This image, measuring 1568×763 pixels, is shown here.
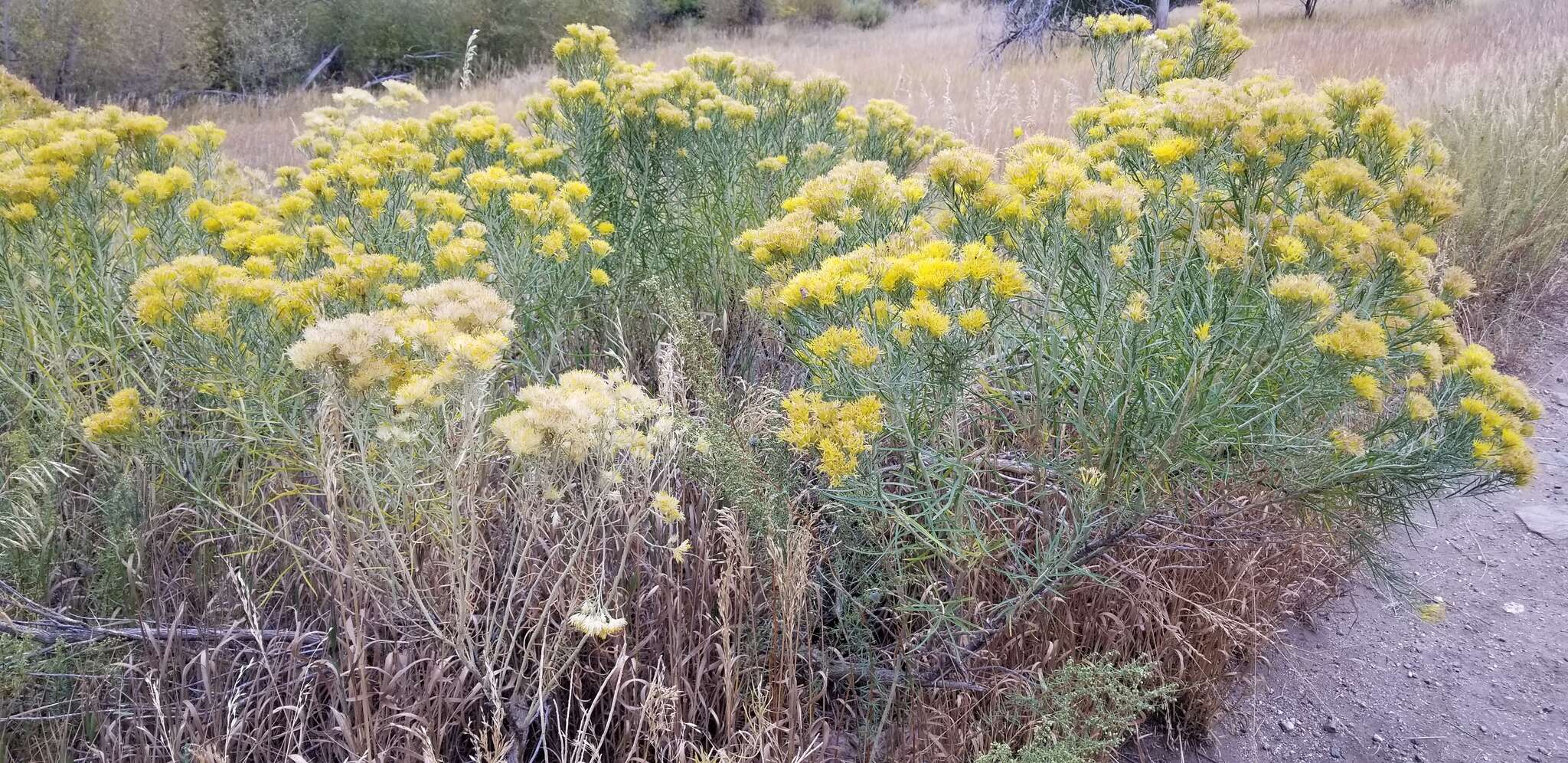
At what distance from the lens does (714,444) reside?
2027 mm

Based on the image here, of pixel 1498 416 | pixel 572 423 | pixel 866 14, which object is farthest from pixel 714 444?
pixel 866 14

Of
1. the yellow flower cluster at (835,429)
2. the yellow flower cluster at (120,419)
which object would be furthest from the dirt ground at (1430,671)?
the yellow flower cluster at (120,419)

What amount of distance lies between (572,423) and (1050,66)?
39.7ft

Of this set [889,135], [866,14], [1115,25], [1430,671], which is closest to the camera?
[1430,671]

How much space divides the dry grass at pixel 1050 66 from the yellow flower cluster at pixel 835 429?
4.35 metres

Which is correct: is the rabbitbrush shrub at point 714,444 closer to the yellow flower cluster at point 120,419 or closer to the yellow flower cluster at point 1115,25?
the yellow flower cluster at point 120,419

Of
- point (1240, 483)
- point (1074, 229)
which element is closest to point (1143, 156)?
point (1074, 229)

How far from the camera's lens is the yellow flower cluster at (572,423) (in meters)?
1.62

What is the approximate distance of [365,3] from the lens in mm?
19156

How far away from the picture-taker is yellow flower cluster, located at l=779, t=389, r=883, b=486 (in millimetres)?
1824

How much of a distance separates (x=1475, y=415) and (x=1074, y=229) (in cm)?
110

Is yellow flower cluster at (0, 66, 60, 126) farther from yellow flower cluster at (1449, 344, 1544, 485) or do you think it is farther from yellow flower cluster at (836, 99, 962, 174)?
yellow flower cluster at (1449, 344, 1544, 485)

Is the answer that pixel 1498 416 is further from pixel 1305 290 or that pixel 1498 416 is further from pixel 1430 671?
pixel 1430 671

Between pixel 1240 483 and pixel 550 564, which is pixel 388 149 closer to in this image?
pixel 550 564
